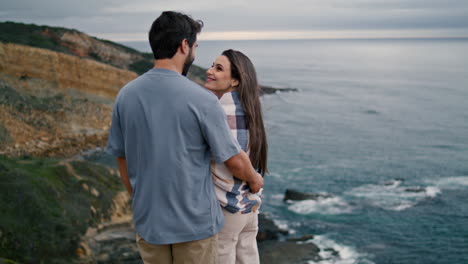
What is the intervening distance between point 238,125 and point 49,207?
10.4m

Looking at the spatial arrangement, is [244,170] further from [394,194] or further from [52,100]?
[52,100]

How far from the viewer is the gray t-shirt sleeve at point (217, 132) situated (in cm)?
268

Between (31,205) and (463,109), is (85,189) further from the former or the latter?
(463,109)

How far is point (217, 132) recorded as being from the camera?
270cm

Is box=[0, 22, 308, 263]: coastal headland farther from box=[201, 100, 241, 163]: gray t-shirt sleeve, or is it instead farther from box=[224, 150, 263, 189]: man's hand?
box=[201, 100, 241, 163]: gray t-shirt sleeve

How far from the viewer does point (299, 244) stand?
18.6 m

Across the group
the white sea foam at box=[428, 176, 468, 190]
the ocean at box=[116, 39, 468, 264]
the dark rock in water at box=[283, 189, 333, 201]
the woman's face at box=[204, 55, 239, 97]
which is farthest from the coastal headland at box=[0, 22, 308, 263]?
the white sea foam at box=[428, 176, 468, 190]

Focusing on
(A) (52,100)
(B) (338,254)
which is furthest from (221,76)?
(A) (52,100)

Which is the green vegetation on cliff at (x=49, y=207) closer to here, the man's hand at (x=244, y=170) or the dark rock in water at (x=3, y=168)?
the dark rock in water at (x=3, y=168)

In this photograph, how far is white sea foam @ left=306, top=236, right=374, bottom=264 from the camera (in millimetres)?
17312

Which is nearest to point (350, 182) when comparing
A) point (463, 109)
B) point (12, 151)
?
point (12, 151)

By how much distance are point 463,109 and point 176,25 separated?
60.4 metres

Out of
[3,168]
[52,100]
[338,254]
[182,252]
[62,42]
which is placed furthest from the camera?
[62,42]

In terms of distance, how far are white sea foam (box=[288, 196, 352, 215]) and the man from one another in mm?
20761
